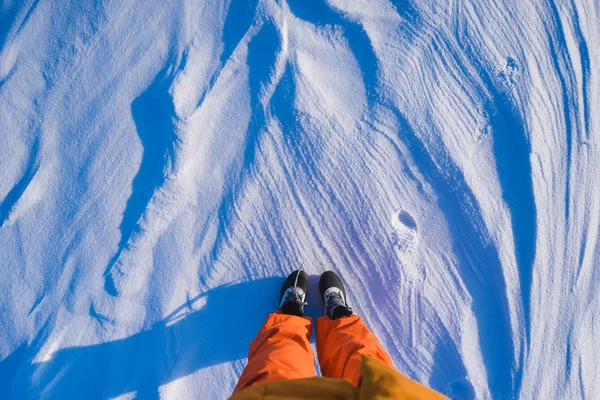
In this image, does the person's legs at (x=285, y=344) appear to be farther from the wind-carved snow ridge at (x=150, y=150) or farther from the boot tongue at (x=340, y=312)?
the wind-carved snow ridge at (x=150, y=150)

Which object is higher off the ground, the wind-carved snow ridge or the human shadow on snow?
the wind-carved snow ridge

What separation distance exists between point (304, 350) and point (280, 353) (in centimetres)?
11

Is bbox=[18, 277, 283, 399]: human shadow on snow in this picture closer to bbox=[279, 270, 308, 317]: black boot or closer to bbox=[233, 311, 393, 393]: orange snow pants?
bbox=[279, 270, 308, 317]: black boot

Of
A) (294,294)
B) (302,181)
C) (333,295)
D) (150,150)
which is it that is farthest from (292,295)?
(150,150)

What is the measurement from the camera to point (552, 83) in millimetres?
1607

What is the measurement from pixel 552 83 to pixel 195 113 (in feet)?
4.79

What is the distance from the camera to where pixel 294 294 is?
1.49m

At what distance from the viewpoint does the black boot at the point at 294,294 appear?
148 cm

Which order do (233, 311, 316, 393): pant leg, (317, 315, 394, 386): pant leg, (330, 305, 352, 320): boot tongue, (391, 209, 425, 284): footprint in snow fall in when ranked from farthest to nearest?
(391, 209, 425, 284): footprint in snow
(330, 305, 352, 320): boot tongue
(317, 315, 394, 386): pant leg
(233, 311, 316, 393): pant leg

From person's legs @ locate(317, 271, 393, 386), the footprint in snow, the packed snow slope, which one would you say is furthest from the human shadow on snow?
the footprint in snow

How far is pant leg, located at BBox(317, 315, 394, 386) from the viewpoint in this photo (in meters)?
1.24

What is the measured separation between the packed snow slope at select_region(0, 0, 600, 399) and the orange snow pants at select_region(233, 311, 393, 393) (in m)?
0.19

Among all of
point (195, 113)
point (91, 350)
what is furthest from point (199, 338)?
point (195, 113)

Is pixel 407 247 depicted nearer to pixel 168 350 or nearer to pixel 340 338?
pixel 340 338
